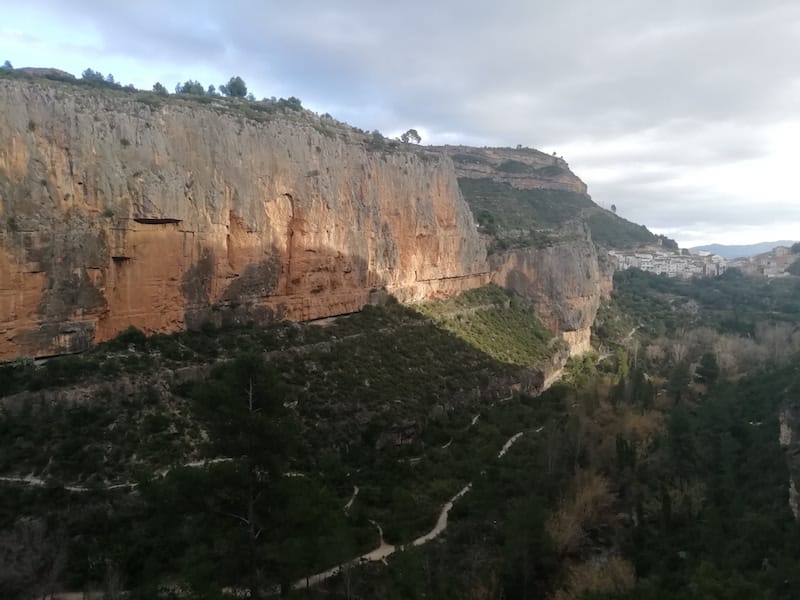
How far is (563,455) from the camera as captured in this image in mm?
24891

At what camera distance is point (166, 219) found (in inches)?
926

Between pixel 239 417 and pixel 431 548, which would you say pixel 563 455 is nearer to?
pixel 431 548

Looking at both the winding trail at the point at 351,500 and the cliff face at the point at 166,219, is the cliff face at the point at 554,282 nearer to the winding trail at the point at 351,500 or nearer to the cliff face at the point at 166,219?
the cliff face at the point at 166,219

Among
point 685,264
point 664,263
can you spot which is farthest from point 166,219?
point 685,264

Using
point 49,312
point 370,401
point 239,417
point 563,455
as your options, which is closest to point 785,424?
point 563,455

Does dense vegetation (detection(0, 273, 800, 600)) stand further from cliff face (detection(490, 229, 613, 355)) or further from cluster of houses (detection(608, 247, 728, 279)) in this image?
cluster of houses (detection(608, 247, 728, 279))

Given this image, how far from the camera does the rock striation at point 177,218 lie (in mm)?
19922

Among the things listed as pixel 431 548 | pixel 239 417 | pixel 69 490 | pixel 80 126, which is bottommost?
pixel 431 548

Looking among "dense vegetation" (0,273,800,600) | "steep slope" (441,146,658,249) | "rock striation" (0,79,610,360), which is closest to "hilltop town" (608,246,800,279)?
"steep slope" (441,146,658,249)

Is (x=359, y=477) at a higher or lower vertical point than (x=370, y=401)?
lower

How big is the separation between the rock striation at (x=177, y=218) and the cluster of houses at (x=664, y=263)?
5369cm

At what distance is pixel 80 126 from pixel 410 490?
18.3 meters

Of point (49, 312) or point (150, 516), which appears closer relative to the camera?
point (150, 516)

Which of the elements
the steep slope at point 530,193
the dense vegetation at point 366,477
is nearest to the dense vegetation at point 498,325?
the dense vegetation at point 366,477
